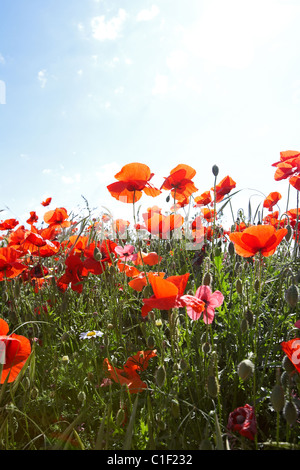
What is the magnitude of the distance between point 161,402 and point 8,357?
2.10 ft

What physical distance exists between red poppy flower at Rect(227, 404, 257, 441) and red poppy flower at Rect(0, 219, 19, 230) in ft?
10.8

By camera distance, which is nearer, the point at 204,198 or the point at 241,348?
the point at 241,348

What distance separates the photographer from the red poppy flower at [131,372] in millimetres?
1491

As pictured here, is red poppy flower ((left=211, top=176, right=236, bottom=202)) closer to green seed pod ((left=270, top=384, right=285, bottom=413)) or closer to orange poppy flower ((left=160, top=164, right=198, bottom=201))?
orange poppy flower ((left=160, top=164, right=198, bottom=201))

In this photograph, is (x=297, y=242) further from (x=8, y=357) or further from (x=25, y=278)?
(x=25, y=278)

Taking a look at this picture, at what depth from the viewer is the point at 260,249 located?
1460 mm

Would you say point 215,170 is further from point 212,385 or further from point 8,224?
point 8,224

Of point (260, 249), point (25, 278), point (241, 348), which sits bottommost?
point (241, 348)

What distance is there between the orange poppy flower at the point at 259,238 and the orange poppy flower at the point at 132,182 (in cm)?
67

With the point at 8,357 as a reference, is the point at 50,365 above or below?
below

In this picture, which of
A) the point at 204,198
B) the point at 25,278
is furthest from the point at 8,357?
the point at 204,198
